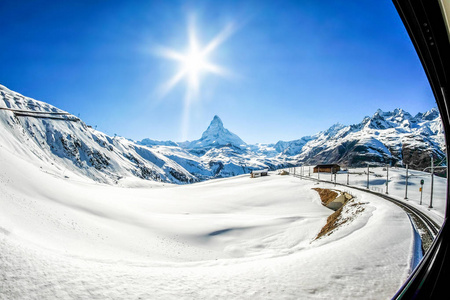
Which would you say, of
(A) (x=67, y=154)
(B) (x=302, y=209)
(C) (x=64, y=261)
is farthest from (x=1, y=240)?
(A) (x=67, y=154)

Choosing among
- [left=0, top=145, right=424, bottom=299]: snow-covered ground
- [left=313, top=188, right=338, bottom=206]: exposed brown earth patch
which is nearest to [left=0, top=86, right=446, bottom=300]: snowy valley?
[left=0, top=145, right=424, bottom=299]: snow-covered ground

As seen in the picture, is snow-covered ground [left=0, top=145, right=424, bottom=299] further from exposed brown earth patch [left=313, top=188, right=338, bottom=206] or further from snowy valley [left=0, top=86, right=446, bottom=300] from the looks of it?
exposed brown earth patch [left=313, top=188, right=338, bottom=206]

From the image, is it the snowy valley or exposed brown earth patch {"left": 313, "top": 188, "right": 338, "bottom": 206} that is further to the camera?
exposed brown earth patch {"left": 313, "top": 188, "right": 338, "bottom": 206}

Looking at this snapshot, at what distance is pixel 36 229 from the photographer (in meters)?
11.1

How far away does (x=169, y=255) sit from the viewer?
1605 centimetres

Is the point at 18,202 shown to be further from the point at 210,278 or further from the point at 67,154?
the point at 67,154

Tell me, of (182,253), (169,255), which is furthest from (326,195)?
(169,255)

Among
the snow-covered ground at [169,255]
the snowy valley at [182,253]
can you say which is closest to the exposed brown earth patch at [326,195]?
the snowy valley at [182,253]

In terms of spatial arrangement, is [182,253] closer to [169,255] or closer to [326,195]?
[169,255]

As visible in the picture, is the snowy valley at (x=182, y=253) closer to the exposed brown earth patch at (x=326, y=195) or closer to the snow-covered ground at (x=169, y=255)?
the snow-covered ground at (x=169, y=255)

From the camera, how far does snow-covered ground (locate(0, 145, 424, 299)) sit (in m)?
5.50

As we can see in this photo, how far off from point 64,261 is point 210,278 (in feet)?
15.3

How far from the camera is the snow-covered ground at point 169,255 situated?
5.50 meters

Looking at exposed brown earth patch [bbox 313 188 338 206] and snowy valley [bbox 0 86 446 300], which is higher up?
snowy valley [bbox 0 86 446 300]
